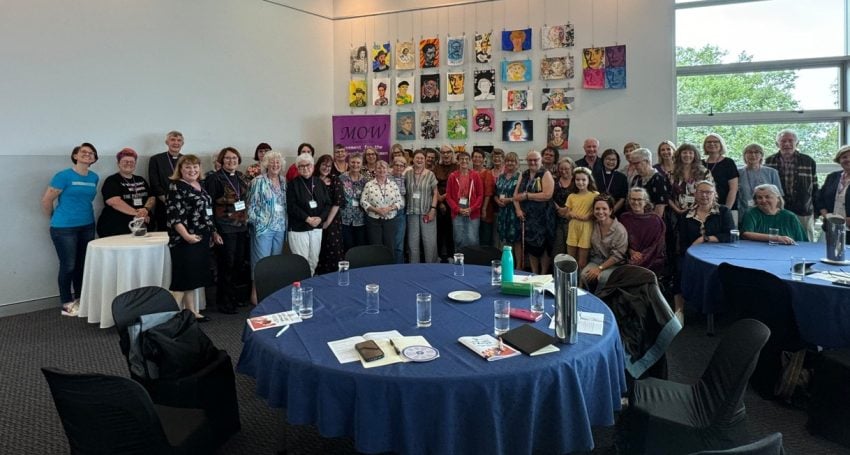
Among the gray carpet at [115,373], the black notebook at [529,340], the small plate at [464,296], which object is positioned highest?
the small plate at [464,296]

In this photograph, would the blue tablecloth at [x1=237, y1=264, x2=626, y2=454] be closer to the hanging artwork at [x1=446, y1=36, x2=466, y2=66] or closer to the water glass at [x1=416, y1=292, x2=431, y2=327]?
the water glass at [x1=416, y1=292, x2=431, y2=327]

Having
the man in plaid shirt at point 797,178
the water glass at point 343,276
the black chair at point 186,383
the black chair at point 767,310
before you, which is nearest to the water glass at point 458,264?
the water glass at point 343,276

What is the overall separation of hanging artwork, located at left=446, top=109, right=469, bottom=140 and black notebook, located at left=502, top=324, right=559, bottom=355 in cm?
575

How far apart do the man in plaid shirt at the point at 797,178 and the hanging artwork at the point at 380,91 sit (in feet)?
17.5

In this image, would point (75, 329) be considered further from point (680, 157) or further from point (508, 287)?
point (680, 157)

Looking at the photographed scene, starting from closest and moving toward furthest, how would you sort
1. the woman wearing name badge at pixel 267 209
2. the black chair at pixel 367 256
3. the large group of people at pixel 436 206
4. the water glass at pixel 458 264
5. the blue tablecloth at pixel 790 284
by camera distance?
the blue tablecloth at pixel 790 284 < the water glass at pixel 458 264 < the black chair at pixel 367 256 < the large group of people at pixel 436 206 < the woman wearing name badge at pixel 267 209

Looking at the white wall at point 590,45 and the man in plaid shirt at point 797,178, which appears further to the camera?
the white wall at point 590,45

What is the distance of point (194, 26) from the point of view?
640cm

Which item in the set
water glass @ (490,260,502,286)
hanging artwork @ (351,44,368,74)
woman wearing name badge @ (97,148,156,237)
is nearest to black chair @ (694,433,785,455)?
water glass @ (490,260,502,286)

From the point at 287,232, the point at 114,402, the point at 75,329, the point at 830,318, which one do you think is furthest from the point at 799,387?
the point at 75,329

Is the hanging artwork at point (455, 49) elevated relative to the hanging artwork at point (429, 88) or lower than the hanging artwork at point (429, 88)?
elevated

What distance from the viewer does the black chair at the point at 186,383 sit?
2336 mm

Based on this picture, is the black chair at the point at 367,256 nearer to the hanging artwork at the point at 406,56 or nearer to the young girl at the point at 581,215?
the young girl at the point at 581,215

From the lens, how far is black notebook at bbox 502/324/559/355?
186cm
